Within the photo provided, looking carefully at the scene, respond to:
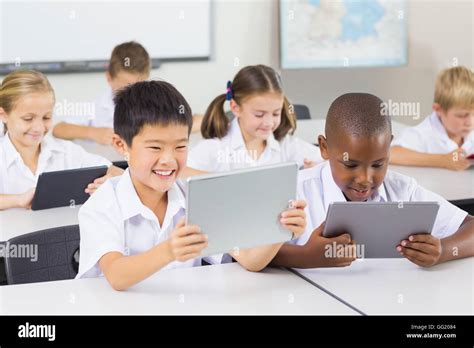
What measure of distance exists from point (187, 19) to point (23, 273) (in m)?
3.63

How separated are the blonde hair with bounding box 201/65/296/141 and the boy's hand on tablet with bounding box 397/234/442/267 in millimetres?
1456

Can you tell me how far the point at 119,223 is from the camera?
6.34 feet

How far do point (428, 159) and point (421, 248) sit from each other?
60.4 inches

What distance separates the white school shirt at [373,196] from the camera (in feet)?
7.08

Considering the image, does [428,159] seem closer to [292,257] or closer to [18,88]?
[292,257]

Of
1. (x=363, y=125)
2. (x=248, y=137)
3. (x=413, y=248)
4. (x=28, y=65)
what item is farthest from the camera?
(x=28, y=65)

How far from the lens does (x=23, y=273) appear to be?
6.61ft

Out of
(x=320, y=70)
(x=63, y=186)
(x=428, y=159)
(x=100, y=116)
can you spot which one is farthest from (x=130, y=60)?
(x=320, y=70)

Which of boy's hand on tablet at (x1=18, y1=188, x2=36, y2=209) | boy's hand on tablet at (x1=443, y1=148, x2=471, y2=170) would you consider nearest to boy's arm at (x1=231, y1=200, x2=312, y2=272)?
boy's hand on tablet at (x1=18, y1=188, x2=36, y2=209)

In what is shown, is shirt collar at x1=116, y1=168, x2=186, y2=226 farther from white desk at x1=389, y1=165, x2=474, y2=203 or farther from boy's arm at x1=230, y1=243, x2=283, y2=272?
white desk at x1=389, y1=165, x2=474, y2=203

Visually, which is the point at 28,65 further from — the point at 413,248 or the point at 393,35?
the point at 413,248
